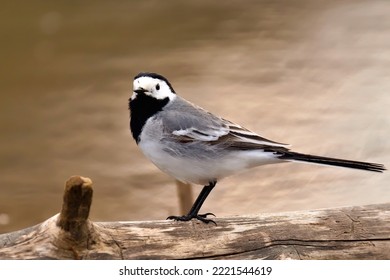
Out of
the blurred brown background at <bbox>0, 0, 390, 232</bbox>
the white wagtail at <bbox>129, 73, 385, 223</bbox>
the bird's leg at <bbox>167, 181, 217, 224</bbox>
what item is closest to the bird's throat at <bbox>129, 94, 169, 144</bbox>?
the white wagtail at <bbox>129, 73, 385, 223</bbox>

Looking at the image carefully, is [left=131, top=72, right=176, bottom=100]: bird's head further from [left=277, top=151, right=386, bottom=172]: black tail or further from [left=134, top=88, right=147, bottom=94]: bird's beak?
[left=277, top=151, right=386, bottom=172]: black tail

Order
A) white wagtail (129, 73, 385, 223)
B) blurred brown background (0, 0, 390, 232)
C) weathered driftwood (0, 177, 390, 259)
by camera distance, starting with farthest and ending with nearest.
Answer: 1. blurred brown background (0, 0, 390, 232)
2. white wagtail (129, 73, 385, 223)
3. weathered driftwood (0, 177, 390, 259)

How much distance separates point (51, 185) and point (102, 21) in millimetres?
498

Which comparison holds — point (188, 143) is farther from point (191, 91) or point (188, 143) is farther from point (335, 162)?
point (191, 91)

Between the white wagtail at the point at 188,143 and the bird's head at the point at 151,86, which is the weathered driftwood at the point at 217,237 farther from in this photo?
the bird's head at the point at 151,86

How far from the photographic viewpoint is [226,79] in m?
1.86

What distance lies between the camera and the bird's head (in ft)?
4.04

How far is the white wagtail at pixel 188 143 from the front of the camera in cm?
126

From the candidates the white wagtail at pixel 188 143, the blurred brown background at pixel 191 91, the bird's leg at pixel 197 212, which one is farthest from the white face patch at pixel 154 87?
the blurred brown background at pixel 191 91

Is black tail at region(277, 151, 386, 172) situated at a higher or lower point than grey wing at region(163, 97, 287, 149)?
lower

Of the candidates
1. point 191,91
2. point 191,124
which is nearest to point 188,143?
point 191,124

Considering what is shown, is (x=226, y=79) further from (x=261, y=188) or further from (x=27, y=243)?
(x=27, y=243)

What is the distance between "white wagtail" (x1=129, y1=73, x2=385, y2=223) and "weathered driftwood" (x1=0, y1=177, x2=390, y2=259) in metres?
0.06

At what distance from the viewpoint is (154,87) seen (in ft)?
4.08
